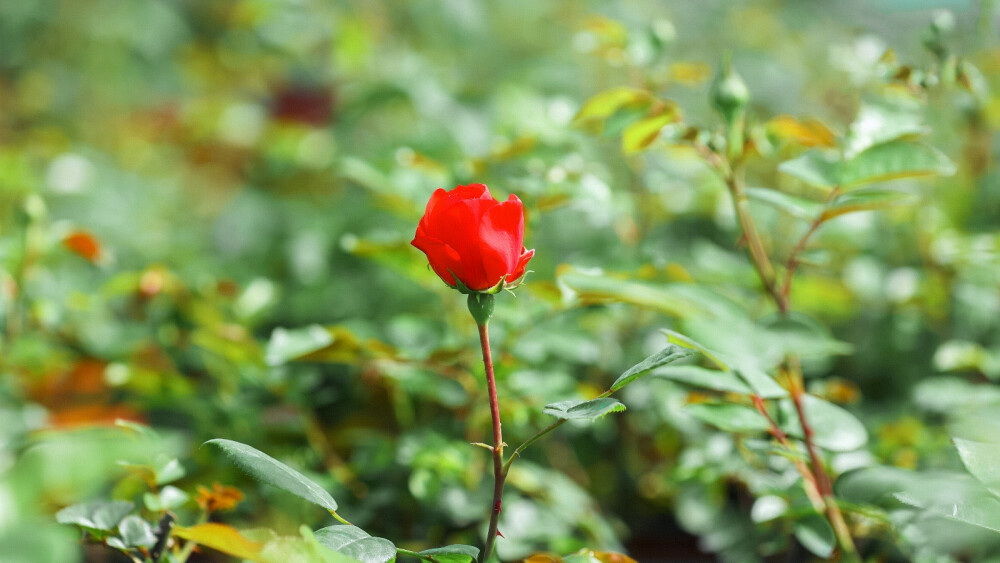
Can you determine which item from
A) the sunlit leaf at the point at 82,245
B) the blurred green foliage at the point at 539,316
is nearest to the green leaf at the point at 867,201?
the blurred green foliage at the point at 539,316

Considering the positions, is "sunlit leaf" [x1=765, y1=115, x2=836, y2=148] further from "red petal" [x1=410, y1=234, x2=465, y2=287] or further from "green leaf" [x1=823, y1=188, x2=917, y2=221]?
"red petal" [x1=410, y1=234, x2=465, y2=287]

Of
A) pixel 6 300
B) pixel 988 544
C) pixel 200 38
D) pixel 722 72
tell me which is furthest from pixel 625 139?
pixel 200 38

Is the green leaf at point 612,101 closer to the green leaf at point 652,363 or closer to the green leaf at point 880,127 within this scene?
the green leaf at point 880,127

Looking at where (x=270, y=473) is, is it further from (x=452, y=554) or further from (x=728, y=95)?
(x=728, y=95)

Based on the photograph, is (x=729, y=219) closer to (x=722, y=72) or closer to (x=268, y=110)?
(x=722, y=72)

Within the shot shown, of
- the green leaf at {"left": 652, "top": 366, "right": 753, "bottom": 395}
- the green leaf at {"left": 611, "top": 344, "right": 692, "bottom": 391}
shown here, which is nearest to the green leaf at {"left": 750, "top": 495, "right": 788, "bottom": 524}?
the green leaf at {"left": 652, "top": 366, "right": 753, "bottom": 395}
